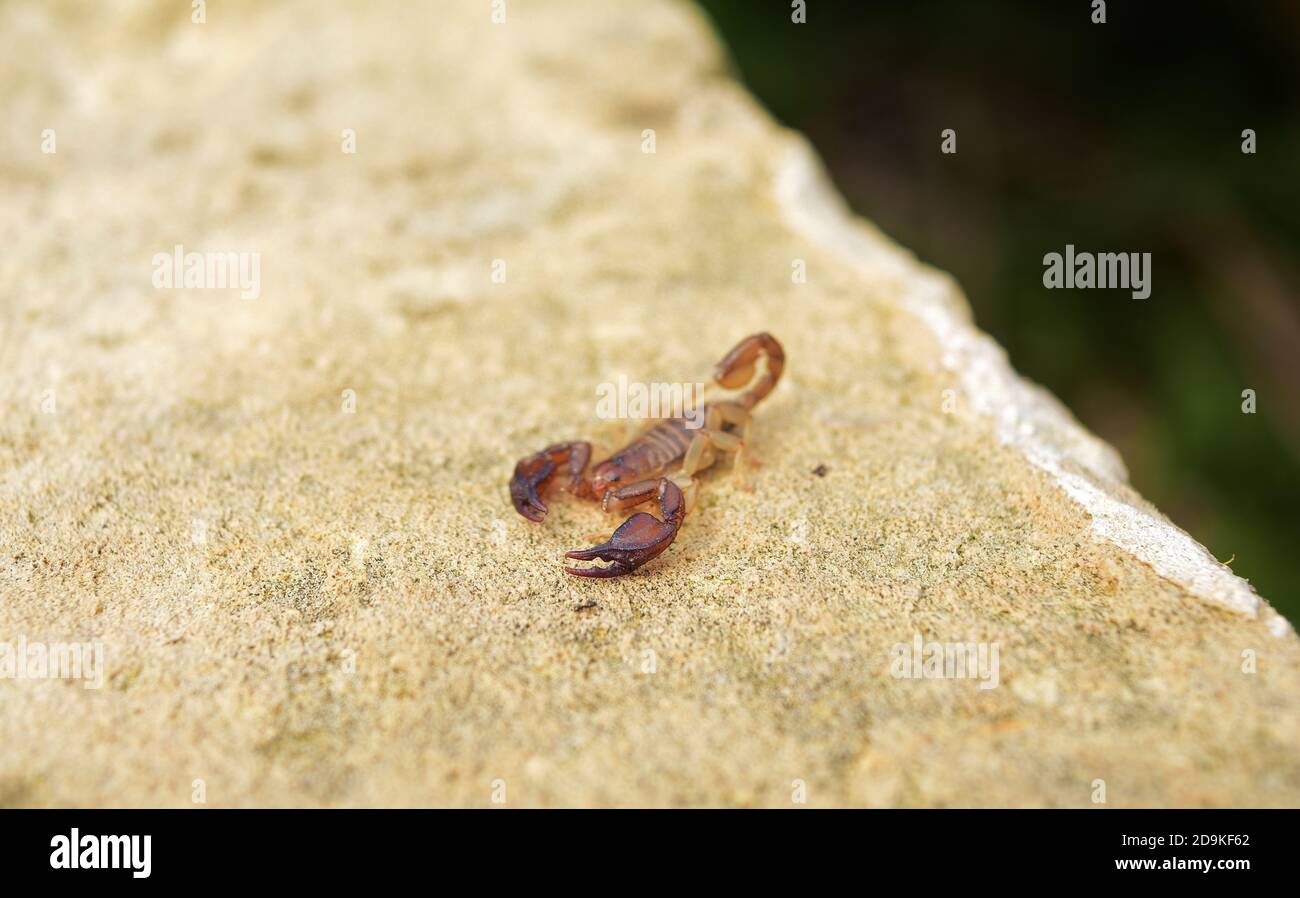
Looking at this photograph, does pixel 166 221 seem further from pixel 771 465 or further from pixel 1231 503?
pixel 1231 503

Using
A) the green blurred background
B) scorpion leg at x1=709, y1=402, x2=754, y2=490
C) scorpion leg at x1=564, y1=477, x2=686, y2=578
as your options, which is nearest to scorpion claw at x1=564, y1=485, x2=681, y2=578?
scorpion leg at x1=564, y1=477, x2=686, y2=578

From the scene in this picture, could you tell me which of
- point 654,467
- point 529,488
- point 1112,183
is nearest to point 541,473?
point 529,488

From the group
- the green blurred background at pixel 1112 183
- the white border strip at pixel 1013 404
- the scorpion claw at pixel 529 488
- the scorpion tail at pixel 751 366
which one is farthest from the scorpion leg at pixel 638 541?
the green blurred background at pixel 1112 183

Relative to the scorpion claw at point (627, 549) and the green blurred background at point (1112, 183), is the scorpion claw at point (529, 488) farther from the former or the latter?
the green blurred background at point (1112, 183)

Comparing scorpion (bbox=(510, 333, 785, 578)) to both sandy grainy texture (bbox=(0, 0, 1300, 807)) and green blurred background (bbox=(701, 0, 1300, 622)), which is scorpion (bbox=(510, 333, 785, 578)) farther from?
green blurred background (bbox=(701, 0, 1300, 622))

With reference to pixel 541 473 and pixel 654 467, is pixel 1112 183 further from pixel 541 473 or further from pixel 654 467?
pixel 541 473

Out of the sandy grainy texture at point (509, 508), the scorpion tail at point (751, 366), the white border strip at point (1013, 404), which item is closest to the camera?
the sandy grainy texture at point (509, 508)
